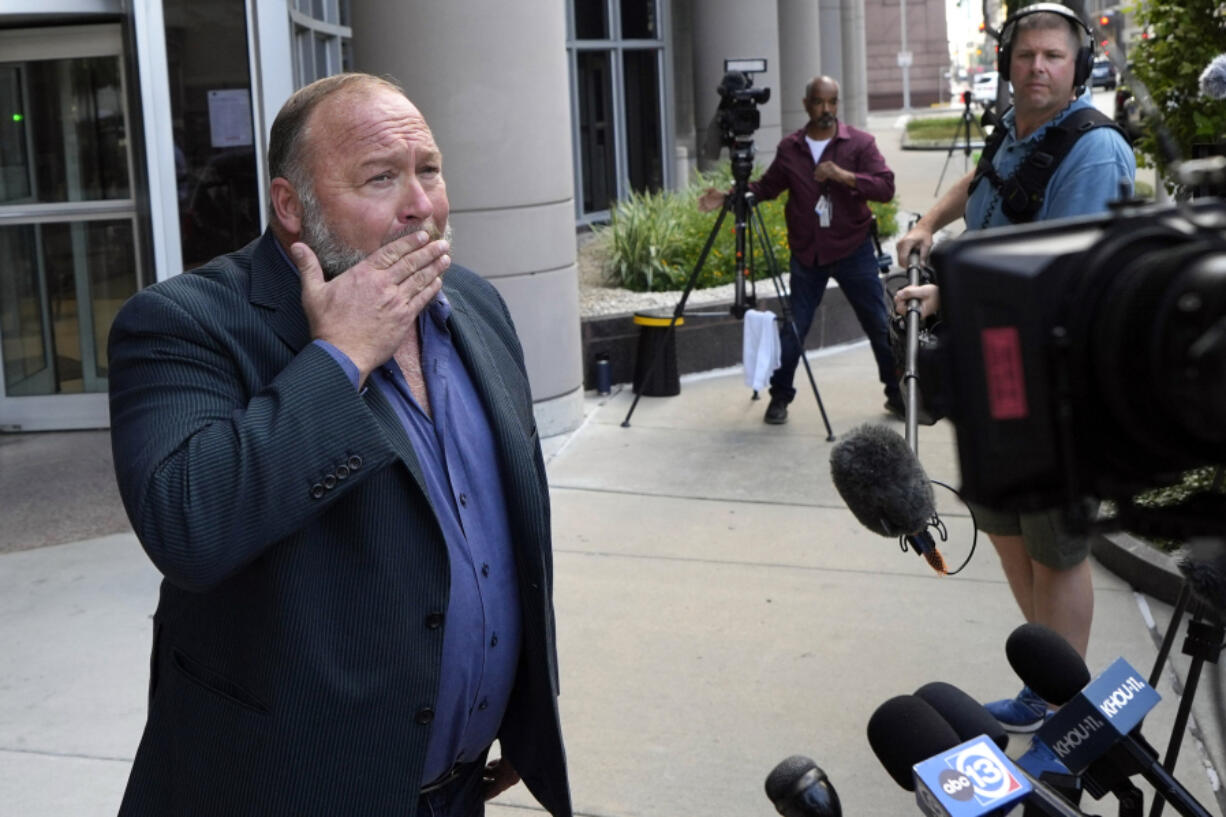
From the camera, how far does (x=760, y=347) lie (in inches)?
335

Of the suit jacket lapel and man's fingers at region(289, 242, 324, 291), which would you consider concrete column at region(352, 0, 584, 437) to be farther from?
man's fingers at region(289, 242, 324, 291)

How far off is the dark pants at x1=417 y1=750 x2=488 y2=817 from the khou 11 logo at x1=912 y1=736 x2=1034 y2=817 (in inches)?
36.2

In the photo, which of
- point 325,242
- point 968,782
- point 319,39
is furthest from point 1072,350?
point 319,39

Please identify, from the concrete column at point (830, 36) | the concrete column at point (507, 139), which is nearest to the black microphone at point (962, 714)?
the concrete column at point (507, 139)

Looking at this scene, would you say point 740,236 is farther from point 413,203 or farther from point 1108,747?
point 1108,747

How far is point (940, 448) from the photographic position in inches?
313

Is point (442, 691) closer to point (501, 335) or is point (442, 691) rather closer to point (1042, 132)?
point (501, 335)

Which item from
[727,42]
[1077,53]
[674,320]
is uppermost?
[727,42]

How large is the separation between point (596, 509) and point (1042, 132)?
3579 mm

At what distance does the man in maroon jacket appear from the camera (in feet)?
28.1

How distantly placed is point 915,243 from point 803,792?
81.7 inches

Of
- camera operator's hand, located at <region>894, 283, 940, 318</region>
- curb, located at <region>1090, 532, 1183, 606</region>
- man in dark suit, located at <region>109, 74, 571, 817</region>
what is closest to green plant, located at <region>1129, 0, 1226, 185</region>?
curb, located at <region>1090, 532, 1183, 606</region>

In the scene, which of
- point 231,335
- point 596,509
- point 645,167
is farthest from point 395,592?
point 645,167

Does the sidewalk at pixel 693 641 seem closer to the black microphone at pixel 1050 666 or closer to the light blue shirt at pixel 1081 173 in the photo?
the black microphone at pixel 1050 666
